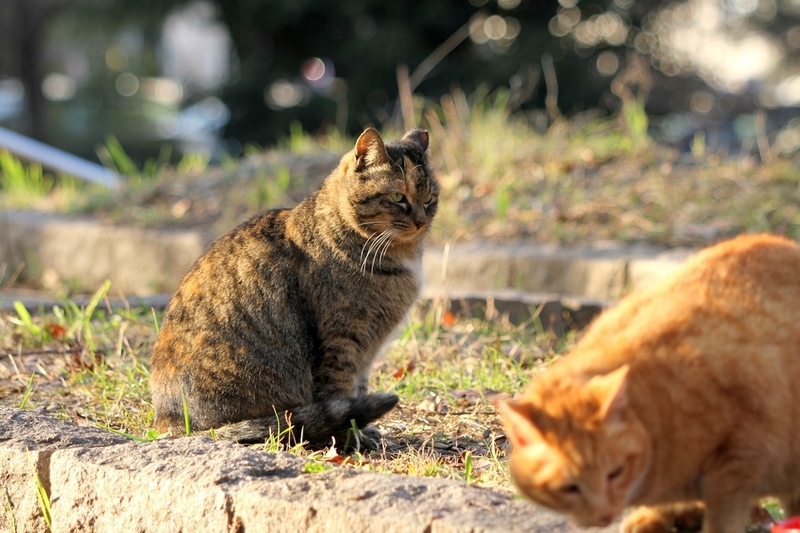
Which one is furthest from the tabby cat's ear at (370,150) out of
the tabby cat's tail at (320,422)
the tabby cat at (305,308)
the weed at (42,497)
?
the weed at (42,497)

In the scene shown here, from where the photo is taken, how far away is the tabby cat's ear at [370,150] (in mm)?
3518

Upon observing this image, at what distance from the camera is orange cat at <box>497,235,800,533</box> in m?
1.77

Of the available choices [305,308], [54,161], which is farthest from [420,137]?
[54,161]

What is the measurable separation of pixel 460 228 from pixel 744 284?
387 cm

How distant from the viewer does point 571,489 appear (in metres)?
1.78

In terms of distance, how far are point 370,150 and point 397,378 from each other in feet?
3.10

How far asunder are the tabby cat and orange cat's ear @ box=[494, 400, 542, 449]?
1129 millimetres

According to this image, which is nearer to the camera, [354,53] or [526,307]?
[526,307]

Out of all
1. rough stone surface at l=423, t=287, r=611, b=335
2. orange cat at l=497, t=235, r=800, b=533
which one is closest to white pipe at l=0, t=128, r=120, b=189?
rough stone surface at l=423, t=287, r=611, b=335

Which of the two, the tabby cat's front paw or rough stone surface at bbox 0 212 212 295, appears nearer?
the tabby cat's front paw

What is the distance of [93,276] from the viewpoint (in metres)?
6.61

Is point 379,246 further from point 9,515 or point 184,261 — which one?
point 184,261

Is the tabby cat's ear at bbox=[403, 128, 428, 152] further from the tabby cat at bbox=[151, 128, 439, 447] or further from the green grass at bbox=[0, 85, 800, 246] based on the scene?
the green grass at bbox=[0, 85, 800, 246]

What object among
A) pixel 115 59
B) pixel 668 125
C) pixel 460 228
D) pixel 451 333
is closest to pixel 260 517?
pixel 451 333
